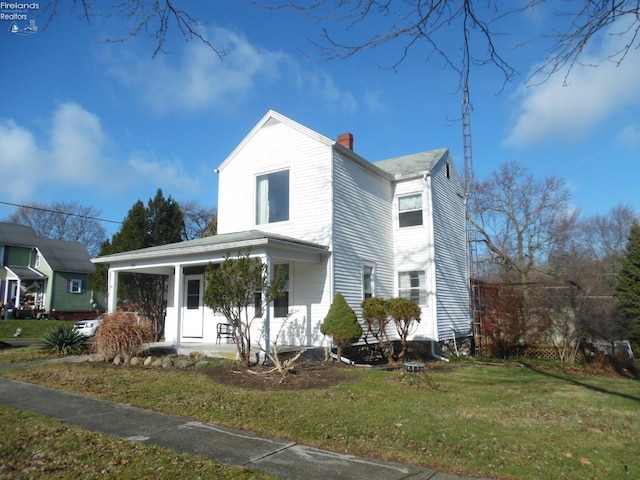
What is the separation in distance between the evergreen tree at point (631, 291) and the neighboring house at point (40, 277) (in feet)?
111

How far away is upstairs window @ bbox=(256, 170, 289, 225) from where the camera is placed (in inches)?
574

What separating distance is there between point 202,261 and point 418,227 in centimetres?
772

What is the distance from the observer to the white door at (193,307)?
15.2 metres

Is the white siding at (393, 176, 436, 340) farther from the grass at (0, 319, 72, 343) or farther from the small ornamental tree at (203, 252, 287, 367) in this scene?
the grass at (0, 319, 72, 343)

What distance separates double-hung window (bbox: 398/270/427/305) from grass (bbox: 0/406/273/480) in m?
12.0

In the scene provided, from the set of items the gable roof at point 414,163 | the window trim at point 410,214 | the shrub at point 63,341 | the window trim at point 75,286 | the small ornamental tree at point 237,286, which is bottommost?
the shrub at point 63,341

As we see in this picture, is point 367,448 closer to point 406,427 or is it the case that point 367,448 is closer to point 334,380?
point 406,427

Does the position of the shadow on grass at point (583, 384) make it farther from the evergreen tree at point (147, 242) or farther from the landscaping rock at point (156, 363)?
the evergreen tree at point (147, 242)

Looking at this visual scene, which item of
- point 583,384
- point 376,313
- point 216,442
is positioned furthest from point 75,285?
point 583,384

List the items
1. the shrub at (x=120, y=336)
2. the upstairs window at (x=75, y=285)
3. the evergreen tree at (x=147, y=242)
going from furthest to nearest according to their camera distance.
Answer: the upstairs window at (x=75, y=285) → the evergreen tree at (x=147, y=242) → the shrub at (x=120, y=336)

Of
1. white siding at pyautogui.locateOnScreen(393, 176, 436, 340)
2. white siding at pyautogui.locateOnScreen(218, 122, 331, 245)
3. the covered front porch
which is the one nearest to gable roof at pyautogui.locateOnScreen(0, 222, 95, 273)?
the covered front porch

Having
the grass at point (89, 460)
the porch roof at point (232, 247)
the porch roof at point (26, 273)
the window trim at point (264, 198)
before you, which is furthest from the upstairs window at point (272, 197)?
the porch roof at point (26, 273)

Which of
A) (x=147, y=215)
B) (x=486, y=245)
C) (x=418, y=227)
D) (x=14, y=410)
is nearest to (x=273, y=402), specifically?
(x=14, y=410)

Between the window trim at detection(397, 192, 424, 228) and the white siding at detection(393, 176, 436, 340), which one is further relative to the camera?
the window trim at detection(397, 192, 424, 228)
